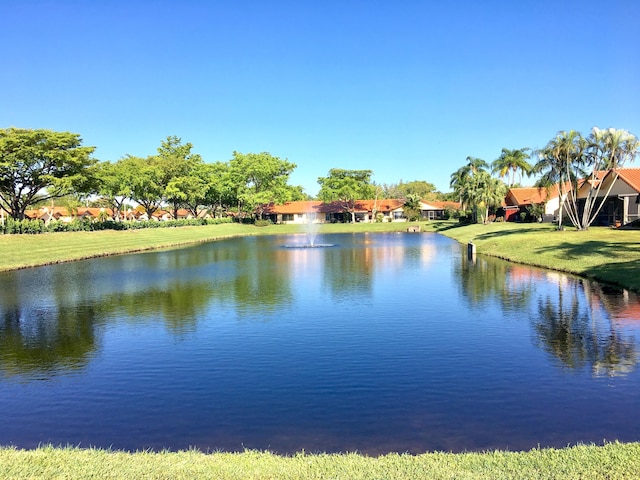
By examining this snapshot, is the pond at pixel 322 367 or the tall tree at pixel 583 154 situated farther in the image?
the tall tree at pixel 583 154

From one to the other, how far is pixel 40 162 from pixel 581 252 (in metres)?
55.3

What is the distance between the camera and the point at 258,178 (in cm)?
10512

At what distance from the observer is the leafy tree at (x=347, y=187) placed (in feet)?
364

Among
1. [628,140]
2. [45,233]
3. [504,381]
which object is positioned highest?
[628,140]

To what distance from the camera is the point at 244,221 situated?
107750 mm

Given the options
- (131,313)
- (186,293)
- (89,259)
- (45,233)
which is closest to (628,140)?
(186,293)

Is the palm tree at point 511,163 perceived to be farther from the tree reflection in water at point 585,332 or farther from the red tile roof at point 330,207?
the tree reflection in water at point 585,332

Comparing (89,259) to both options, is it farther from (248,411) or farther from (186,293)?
(248,411)

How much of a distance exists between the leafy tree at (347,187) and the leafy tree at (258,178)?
932cm

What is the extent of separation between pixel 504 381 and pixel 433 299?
34.9 feet

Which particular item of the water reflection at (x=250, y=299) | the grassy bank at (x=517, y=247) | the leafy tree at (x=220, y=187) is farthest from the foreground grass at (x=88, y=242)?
the leafy tree at (x=220, y=187)

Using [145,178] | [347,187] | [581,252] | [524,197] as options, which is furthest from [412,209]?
[581,252]

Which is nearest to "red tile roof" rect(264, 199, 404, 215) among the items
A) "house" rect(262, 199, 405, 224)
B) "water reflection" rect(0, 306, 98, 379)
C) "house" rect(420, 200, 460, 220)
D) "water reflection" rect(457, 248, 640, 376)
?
"house" rect(262, 199, 405, 224)

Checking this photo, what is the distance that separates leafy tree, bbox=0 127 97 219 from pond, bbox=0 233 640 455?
33.6 meters
